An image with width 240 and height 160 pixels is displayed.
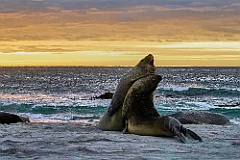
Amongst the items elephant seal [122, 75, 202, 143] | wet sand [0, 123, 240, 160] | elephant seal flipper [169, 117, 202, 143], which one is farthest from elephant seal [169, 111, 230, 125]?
elephant seal flipper [169, 117, 202, 143]

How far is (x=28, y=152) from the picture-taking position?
358 inches

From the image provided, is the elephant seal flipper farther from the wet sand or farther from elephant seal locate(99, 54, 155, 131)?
elephant seal locate(99, 54, 155, 131)

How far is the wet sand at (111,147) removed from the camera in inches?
347

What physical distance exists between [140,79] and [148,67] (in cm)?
49

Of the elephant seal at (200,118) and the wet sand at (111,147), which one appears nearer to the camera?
the wet sand at (111,147)

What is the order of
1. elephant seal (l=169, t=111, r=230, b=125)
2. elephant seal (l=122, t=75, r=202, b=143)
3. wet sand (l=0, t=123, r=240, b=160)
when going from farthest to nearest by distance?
elephant seal (l=169, t=111, r=230, b=125) < elephant seal (l=122, t=75, r=202, b=143) < wet sand (l=0, t=123, r=240, b=160)

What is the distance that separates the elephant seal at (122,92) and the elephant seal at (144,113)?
1.34 ft

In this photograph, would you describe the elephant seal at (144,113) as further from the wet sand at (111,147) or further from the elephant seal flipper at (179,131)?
the wet sand at (111,147)

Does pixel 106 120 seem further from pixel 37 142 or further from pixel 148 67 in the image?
pixel 37 142

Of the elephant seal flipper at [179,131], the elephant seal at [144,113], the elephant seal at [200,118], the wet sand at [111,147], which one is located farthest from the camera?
the elephant seal at [200,118]

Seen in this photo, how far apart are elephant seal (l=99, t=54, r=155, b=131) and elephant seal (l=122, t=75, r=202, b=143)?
0.41 meters

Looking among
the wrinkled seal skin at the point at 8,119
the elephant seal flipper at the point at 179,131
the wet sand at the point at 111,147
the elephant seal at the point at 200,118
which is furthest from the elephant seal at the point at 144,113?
the wrinkled seal skin at the point at 8,119

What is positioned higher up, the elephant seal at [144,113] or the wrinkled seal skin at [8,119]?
the elephant seal at [144,113]

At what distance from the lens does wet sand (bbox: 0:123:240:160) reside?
8.82 m
